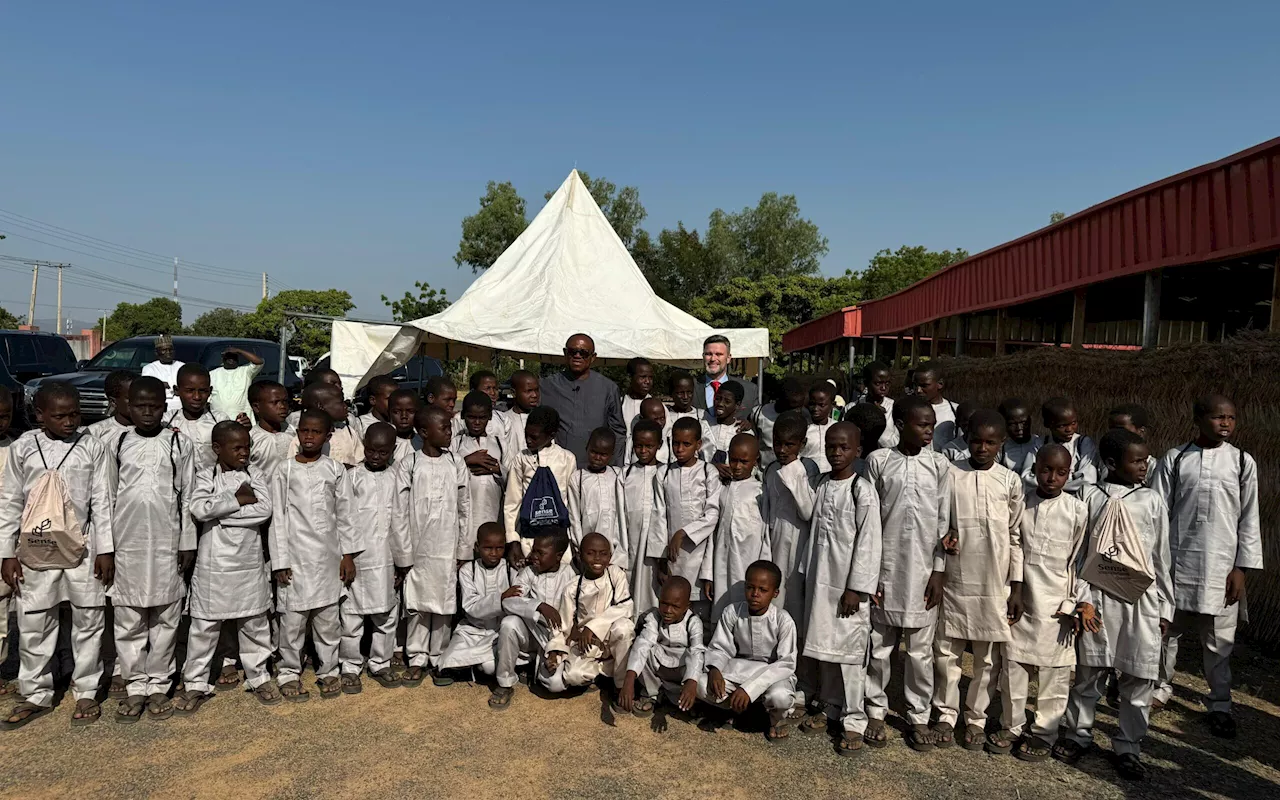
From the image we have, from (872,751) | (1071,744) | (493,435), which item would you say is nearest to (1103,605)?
(1071,744)

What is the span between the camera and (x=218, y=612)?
4.07m

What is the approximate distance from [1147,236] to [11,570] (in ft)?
31.5

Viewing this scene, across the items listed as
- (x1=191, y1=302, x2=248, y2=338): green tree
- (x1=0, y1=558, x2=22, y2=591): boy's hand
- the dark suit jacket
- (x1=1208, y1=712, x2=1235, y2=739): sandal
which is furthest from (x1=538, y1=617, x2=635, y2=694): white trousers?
(x1=191, y1=302, x2=248, y2=338): green tree

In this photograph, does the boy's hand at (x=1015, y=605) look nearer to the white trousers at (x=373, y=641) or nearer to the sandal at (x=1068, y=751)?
the sandal at (x=1068, y=751)

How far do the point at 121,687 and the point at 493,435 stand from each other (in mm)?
2539

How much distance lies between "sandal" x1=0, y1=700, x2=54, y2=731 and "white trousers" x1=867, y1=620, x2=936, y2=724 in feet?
13.9

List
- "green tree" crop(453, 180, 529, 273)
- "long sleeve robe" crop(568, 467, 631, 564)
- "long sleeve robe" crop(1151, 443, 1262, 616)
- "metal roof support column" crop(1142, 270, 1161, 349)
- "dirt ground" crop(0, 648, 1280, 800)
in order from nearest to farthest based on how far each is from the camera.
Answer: "dirt ground" crop(0, 648, 1280, 800) → "long sleeve robe" crop(1151, 443, 1262, 616) → "long sleeve robe" crop(568, 467, 631, 564) → "metal roof support column" crop(1142, 270, 1161, 349) → "green tree" crop(453, 180, 529, 273)

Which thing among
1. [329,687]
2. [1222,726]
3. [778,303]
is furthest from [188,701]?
[778,303]

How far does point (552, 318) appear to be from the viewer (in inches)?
329

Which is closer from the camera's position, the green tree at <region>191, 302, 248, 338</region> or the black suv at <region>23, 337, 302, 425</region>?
the black suv at <region>23, 337, 302, 425</region>

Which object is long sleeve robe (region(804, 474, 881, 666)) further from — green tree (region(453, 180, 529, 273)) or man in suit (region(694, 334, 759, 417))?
green tree (region(453, 180, 529, 273))

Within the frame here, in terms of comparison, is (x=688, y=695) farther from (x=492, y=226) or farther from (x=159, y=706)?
(x=492, y=226)

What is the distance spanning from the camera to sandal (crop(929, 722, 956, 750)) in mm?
3818

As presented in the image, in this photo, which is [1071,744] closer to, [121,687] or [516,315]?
[121,687]
